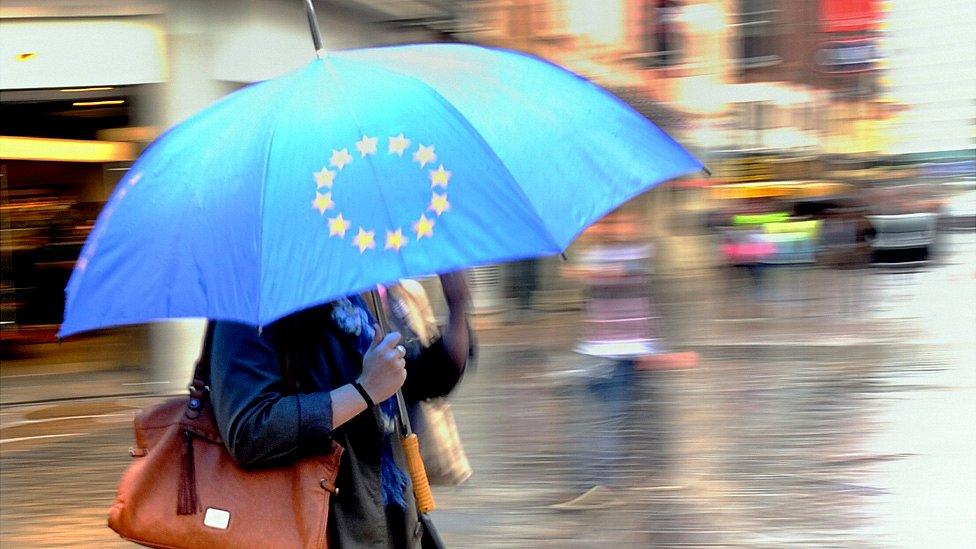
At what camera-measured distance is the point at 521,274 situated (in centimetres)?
1823

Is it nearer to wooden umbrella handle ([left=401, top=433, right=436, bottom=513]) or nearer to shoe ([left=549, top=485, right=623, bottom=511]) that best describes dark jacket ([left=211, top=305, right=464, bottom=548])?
wooden umbrella handle ([left=401, top=433, right=436, bottom=513])

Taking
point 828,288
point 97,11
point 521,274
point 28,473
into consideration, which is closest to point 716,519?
point 28,473

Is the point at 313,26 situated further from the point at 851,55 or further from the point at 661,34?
the point at 851,55

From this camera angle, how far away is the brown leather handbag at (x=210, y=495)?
2.11 m

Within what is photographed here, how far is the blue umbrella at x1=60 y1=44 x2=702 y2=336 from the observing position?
204 cm

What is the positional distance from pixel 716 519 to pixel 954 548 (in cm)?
114

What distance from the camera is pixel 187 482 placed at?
2.14m

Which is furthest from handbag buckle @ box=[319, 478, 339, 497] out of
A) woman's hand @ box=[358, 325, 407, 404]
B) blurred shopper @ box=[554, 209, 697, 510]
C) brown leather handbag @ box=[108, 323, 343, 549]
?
blurred shopper @ box=[554, 209, 697, 510]

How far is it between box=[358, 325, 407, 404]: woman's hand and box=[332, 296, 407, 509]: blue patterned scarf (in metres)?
0.09

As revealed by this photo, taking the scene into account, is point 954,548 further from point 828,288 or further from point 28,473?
point 828,288

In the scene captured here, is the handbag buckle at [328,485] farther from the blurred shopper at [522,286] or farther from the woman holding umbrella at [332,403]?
the blurred shopper at [522,286]

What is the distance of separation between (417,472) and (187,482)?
505 mm

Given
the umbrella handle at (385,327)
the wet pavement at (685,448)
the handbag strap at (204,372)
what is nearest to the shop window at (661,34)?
the wet pavement at (685,448)

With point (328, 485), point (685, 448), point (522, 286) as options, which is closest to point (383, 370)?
point (328, 485)
